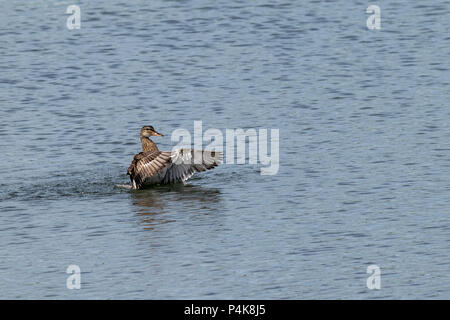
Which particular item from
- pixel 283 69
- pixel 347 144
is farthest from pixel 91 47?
pixel 347 144

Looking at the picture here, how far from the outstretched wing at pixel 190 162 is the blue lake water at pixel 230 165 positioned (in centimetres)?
34

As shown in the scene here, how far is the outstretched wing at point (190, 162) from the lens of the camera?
A: 21.2m

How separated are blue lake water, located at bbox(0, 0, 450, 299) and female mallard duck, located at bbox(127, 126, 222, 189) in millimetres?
274

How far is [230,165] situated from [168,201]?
251 centimetres

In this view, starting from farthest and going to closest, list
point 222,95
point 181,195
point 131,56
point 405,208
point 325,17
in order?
1. point 325,17
2. point 131,56
3. point 222,95
4. point 181,195
5. point 405,208

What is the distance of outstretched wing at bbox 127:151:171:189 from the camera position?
69.0 ft

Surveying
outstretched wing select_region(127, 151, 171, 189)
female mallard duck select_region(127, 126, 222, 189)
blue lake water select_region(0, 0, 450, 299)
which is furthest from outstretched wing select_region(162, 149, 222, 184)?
blue lake water select_region(0, 0, 450, 299)

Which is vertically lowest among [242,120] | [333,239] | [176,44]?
[333,239]

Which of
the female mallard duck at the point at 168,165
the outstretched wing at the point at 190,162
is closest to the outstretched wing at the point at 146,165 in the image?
the female mallard duck at the point at 168,165

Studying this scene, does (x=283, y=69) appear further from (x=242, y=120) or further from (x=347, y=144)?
(x=347, y=144)

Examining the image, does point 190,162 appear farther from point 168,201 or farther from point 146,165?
point 168,201

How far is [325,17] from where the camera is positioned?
34250 millimetres

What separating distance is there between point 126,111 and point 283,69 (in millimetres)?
4712

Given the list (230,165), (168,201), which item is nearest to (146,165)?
(168,201)
